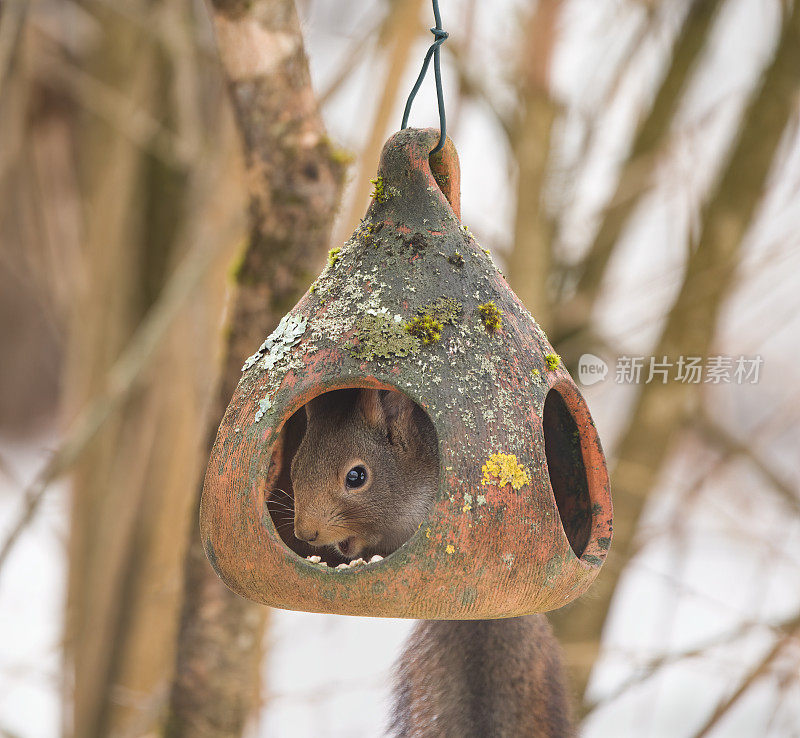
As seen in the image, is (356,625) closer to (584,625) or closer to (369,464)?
(584,625)

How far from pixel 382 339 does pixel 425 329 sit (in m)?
0.06

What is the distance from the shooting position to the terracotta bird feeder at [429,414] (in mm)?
1220

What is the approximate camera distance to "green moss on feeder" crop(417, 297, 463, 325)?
1295mm

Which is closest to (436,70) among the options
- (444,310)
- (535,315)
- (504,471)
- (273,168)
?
(444,310)

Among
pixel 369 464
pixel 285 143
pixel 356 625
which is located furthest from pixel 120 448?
pixel 369 464

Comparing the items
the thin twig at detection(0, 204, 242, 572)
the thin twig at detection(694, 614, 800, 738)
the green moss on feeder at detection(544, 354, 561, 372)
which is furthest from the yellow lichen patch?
the thin twig at detection(694, 614, 800, 738)

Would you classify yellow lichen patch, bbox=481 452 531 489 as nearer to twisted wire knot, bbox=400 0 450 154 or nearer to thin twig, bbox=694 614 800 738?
twisted wire knot, bbox=400 0 450 154

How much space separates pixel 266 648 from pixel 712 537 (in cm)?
142

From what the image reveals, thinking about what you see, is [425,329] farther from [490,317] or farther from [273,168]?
[273,168]

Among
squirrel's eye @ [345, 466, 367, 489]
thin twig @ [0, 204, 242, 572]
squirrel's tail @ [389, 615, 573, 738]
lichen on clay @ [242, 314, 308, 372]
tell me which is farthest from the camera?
thin twig @ [0, 204, 242, 572]

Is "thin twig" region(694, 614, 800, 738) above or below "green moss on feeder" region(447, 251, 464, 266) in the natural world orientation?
below

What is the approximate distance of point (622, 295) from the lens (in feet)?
10.3

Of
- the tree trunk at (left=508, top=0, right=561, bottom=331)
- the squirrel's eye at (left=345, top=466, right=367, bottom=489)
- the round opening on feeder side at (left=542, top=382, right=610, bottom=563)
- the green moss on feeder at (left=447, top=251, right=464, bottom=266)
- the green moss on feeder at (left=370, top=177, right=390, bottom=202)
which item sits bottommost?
the squirrel's eye at (left=345, top=466, right=367, bottom=489)

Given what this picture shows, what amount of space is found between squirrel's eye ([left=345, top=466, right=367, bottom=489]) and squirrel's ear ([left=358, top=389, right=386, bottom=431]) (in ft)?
0.22
